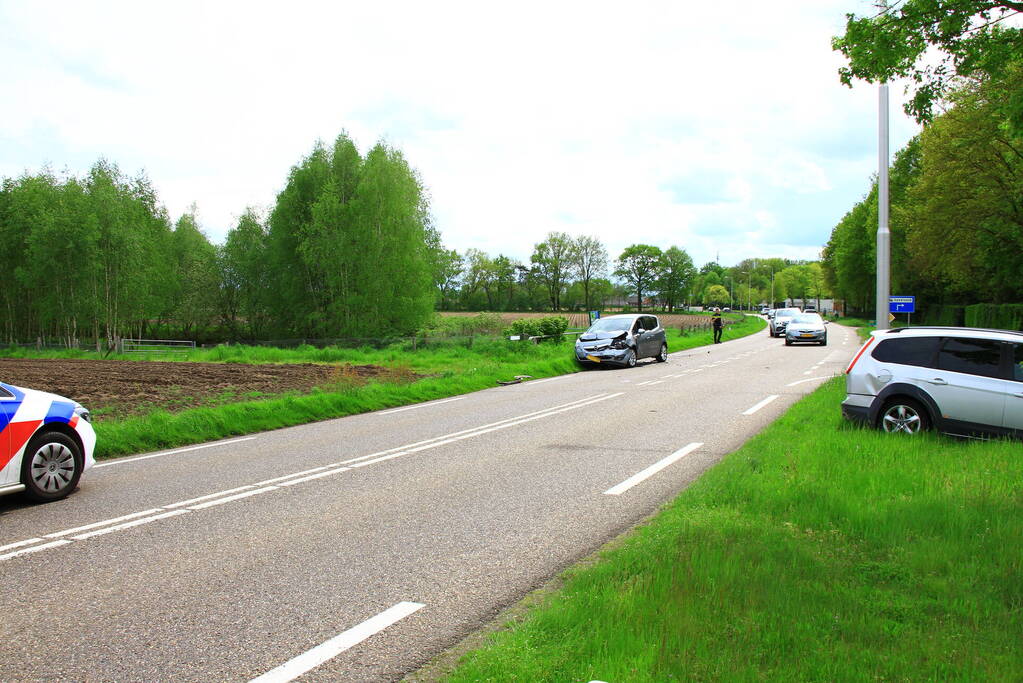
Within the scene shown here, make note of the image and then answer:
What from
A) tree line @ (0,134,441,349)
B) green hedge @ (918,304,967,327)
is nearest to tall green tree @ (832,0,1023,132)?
green hedge @ (918,304,967,327)

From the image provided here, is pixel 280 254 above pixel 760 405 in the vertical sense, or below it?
above

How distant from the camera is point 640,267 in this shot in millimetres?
135125

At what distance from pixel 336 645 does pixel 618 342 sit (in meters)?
21.1

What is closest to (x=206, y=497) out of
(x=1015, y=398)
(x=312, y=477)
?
(x=312, y=477)

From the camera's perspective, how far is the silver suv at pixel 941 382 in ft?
28.0

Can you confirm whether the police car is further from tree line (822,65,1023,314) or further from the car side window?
tree line (822,65,1023,314)

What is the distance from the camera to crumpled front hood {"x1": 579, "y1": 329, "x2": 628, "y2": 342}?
2434cm

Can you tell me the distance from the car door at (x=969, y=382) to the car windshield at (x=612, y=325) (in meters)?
15.9

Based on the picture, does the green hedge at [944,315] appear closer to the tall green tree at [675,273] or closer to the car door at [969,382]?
the car door at [969,382]

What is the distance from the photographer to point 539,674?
10.3ft

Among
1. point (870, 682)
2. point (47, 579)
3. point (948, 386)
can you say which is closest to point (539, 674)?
point (870, 682)

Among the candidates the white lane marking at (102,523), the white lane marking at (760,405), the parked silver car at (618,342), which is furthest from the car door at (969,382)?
the parked silver car at (618,342)

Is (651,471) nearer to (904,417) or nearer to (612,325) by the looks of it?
(904,417)

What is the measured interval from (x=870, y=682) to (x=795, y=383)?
16.2 m
